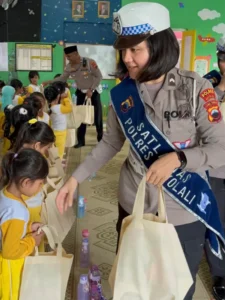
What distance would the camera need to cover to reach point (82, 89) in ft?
16.3

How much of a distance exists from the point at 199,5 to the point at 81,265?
636 centimetres

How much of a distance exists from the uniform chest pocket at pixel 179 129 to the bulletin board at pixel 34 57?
6385 mm

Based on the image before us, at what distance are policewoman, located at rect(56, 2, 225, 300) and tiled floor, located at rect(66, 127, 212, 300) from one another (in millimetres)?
880

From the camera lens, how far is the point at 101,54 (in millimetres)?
7129

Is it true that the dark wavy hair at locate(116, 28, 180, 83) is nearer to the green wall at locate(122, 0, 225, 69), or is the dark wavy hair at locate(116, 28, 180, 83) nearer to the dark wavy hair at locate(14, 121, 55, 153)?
the dark wavy hair at locate(14, 121, 55, 153)

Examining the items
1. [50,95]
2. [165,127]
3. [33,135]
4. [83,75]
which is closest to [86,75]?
[83,75]

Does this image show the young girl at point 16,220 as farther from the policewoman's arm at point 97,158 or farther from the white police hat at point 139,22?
the white police hat at point 139,22

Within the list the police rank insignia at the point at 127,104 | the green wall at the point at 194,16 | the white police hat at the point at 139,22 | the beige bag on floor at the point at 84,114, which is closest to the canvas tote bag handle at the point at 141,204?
the police rank insignia at the point at 127,104

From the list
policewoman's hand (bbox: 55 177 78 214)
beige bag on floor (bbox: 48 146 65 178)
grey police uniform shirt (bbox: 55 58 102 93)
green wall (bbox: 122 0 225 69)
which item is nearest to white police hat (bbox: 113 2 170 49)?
policewoman's hand (bbox: 55 177 78 214)

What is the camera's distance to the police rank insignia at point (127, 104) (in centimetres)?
114

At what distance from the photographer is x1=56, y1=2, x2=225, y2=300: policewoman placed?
1002 millimetres

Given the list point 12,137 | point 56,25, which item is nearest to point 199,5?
point 56,25

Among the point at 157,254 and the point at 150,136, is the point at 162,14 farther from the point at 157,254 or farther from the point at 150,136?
the point at 157,254

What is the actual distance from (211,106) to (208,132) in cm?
7
